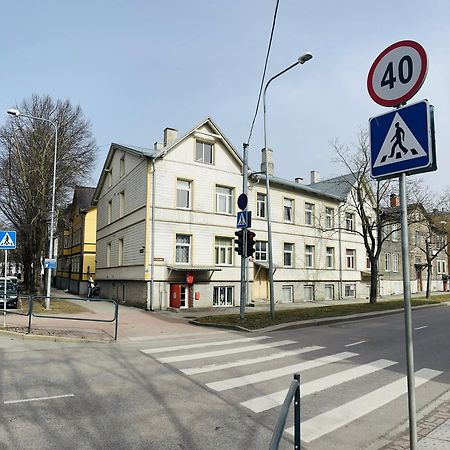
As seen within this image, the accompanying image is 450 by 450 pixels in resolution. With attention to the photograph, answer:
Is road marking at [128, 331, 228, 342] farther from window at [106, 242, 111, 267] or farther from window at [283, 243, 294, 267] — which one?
window at [106, 242, 111, 267]

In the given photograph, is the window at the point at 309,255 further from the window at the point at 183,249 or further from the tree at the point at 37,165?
the tree at the point at 37,165

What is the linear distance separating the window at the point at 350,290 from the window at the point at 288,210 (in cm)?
909

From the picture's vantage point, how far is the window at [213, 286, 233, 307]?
25.7 meters

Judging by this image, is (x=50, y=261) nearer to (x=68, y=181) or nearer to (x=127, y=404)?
(x=68, y=181)

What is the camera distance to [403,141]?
353 cm

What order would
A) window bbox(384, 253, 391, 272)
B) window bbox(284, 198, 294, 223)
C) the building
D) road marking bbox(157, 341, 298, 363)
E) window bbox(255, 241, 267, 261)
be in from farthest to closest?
window bbox(384, 253, 391, 272) → window bbox(284, 198, 294, 223) → window bbox(255, 241, 267, 261) → the building → road marking bbox(157, 341, 298, 363)

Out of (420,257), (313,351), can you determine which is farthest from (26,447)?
(420,257)

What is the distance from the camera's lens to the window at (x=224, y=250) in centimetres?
2634

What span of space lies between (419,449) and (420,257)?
178 feet

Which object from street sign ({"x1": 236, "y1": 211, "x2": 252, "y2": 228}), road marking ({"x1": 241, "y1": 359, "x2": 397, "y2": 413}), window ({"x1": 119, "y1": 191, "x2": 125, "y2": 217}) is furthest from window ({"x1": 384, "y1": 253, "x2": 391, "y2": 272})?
road marking ({"x1": 241, "y1": 359, "x2": 397, "y2": 413})

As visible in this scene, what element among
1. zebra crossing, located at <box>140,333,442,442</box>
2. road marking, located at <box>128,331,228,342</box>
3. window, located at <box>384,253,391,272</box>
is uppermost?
window, located at <box>384,253,391,272</box>

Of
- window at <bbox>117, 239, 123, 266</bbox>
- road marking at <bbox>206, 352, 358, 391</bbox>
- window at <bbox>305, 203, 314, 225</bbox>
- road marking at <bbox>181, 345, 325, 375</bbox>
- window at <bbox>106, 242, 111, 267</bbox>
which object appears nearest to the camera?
road marking at <bbox>206, 352, 358, 391</bbox>

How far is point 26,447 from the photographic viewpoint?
4.48 m

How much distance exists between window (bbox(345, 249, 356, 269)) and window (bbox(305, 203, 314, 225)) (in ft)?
17.9
